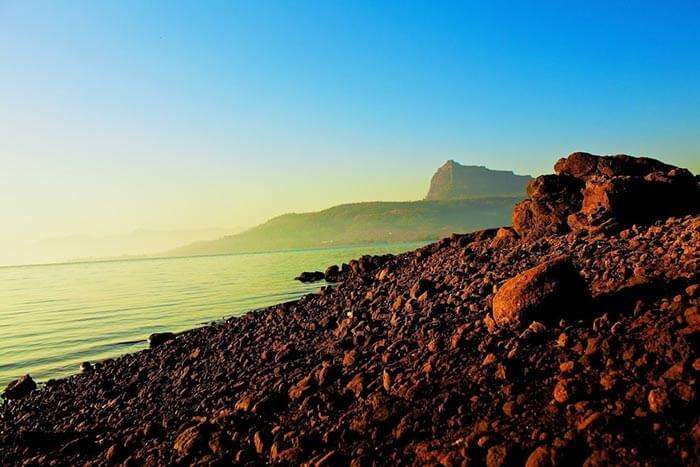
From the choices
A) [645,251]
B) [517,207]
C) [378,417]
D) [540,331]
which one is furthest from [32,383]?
[517,207]

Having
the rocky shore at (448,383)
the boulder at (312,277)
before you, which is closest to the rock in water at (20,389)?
the rocky shore at (448,383)

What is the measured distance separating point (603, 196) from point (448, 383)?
12.1 meters

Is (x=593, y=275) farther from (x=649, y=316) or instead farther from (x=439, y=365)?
(x=439, y=365)

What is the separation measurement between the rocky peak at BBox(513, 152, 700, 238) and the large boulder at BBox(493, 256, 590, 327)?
25.0 feet

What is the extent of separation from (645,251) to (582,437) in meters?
7.42

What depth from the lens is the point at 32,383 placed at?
13.2m

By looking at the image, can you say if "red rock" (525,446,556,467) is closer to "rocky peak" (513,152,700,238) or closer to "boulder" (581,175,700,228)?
"rocky peak" (513,152,700,238)

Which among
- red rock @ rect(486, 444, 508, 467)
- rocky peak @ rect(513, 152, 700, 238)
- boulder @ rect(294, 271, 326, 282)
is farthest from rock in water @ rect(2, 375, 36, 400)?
boulder @ rect(294, 271, 326, 282)

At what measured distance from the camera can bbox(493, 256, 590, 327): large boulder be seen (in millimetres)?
7699

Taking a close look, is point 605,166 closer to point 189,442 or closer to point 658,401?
point 658,401

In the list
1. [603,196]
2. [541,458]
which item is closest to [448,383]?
[541,458]

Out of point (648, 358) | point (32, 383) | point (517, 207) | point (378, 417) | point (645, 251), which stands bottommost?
point (32, 383)

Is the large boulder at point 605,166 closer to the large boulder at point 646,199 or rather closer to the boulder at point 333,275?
the large boulder at point 646,199

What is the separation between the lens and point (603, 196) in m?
15.7
